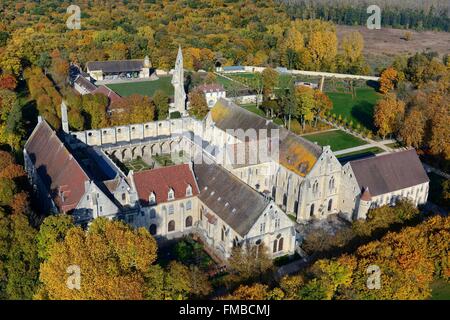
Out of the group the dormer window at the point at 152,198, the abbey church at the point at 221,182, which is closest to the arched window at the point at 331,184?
the abbey church at the point at 221,182

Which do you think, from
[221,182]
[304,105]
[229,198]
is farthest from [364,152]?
[229,198]

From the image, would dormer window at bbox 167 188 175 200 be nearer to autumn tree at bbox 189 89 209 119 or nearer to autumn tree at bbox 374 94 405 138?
autumn tree at bbox 189 89 209 119

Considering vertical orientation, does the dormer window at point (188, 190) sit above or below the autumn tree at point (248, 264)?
above

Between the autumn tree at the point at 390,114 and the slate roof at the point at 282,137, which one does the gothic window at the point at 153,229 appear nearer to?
the slate roof at the point at 282,137

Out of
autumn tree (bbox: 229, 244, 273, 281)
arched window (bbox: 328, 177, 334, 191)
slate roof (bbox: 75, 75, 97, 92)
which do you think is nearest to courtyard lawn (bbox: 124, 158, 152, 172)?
arched window (bbox: 328, 177, 334, 191)

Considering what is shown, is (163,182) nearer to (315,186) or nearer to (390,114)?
(315,186)
